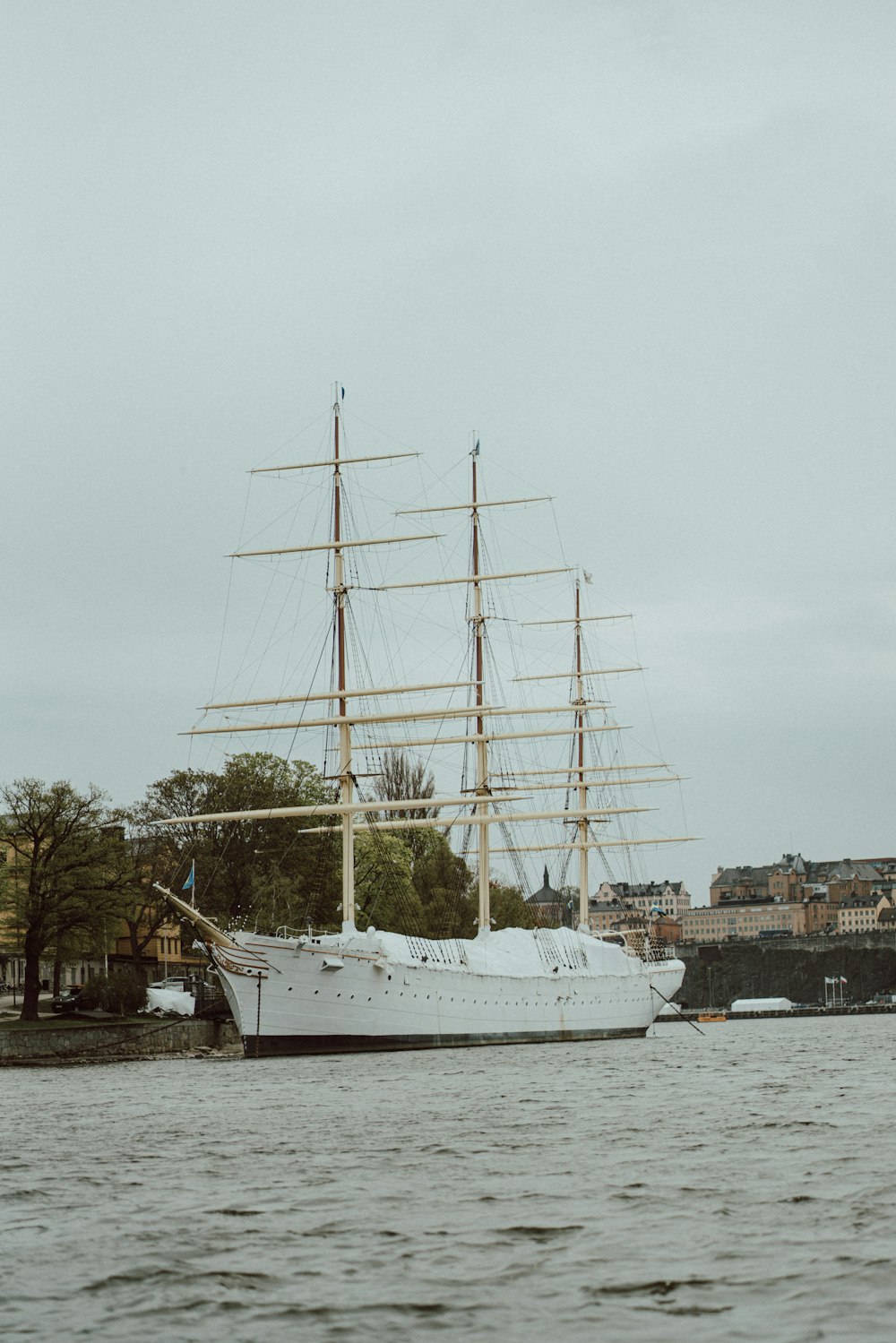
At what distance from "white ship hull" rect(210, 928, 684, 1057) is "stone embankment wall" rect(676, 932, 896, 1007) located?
112 m

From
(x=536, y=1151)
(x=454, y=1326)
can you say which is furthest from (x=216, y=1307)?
(x=536, y=1151)

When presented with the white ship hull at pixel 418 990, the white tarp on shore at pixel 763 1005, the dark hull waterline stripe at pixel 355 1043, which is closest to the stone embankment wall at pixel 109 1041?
the dark hull waterline stripe at pixel 355 1043

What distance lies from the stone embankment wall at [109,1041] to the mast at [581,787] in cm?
2660

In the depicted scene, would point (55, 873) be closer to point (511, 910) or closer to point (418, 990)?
point (418, 990)

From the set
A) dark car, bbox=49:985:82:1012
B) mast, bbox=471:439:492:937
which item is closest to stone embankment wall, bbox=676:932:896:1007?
mast, bbox=471:439:492:937

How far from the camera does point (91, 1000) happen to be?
78000 mm

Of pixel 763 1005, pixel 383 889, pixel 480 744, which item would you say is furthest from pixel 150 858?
pixel 763 1005

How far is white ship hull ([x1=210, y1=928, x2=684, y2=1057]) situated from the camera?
58.2m

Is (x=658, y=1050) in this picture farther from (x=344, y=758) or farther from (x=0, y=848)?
(x=0, y=848)

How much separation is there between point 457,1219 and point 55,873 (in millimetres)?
55917

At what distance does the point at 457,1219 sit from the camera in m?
15.5

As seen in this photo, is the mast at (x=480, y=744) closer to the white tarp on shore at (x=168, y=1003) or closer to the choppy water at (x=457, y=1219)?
the white tarp on shore at (x=168, y=1003)

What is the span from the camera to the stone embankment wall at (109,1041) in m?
61.7

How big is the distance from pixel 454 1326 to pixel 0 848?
64.1m
